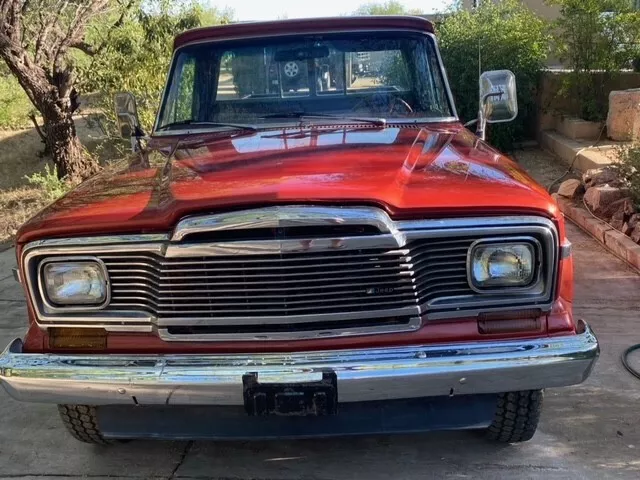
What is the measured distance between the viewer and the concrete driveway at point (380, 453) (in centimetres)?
293

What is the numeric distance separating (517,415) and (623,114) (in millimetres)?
6587

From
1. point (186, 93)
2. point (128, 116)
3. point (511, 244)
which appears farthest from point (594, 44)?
point (511, 244)

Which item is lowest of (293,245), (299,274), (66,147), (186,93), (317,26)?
(66,147)

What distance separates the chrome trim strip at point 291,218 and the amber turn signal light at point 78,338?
60 cm

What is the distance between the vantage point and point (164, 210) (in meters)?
2.45

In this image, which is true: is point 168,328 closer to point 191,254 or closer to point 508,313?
point 191,254

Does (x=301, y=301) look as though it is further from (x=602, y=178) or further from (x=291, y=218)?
(x=602, y=178)

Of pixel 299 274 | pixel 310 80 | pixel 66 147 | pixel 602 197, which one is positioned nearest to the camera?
pixel 299 274

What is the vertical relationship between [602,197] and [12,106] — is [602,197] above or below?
above

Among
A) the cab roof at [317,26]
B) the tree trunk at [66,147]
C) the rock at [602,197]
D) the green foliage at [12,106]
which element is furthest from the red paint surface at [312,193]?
the green foliage at [12,106]

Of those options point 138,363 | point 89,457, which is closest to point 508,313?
point 138,363

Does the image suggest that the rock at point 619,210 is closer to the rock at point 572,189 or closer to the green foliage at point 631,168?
the green foliage at point 631,168

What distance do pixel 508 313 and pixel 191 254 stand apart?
1.19m

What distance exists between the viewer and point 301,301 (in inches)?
96.6
